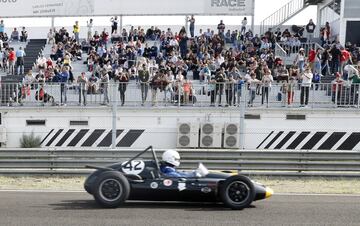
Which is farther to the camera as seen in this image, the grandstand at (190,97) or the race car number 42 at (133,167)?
the grandstand at (190,97)

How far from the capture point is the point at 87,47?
99.9 feet

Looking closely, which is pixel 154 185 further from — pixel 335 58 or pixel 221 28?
pixel 221 28

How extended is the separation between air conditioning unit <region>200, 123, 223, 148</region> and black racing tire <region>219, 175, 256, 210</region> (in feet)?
32.6

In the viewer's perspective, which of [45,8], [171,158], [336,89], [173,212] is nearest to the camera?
[173,212]

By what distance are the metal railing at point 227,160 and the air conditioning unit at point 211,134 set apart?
601cm

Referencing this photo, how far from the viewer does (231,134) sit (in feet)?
67.4

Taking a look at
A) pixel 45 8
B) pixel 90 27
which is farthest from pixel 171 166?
pixel 45 8

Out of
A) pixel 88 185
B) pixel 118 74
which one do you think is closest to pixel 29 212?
pixel 88 185

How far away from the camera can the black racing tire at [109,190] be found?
10.6 meters

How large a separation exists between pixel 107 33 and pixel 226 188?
22140 mm

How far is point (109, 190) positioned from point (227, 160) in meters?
4.44

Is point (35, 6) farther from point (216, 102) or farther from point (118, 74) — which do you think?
point (216, 102)

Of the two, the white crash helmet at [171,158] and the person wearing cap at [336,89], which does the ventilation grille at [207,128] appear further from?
the white crash helmet at [171,158]

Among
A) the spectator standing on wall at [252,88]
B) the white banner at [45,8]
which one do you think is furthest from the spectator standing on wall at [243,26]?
the spectator standing on wall at [252,88]
